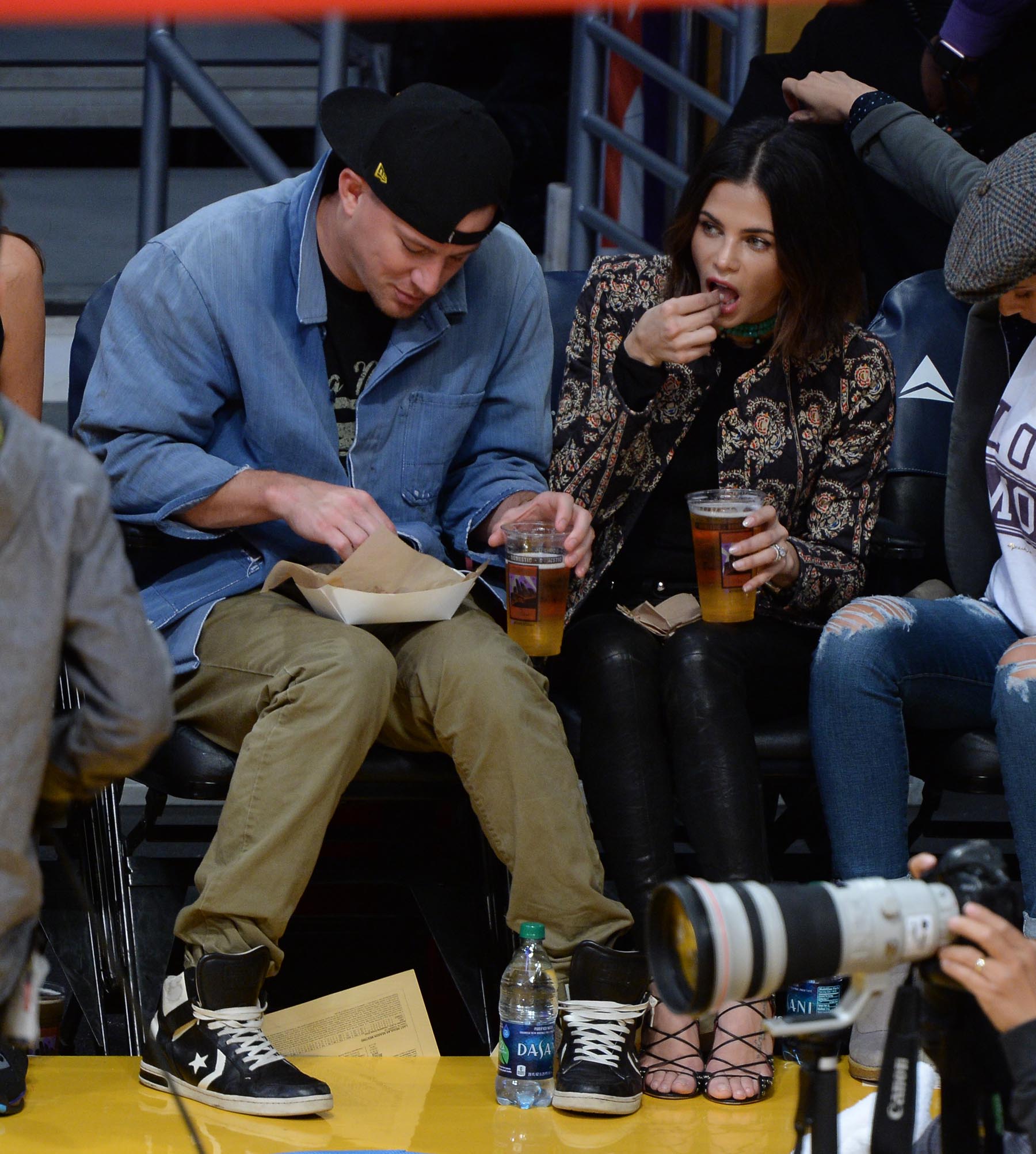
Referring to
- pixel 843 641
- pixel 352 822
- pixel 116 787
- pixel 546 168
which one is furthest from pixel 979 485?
pixel 546 168

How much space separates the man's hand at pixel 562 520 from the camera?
2438mm

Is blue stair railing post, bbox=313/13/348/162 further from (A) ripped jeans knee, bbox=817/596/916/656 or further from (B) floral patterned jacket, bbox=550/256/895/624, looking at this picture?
(A) ripped jeans knee, bbox=817/596/916/656

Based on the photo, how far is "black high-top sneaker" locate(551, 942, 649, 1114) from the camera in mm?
2213

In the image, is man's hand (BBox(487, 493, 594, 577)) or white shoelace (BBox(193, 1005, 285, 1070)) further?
man's hand (BBox(487, 493, 594, 577))

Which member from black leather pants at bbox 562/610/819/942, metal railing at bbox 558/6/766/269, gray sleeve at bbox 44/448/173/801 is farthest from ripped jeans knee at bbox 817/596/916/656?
metal railing at bbox 558/6/766/269

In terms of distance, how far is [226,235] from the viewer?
8.24 feet

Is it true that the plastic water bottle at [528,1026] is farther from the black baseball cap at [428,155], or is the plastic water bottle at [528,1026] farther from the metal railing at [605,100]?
the metal railing at [605,100]

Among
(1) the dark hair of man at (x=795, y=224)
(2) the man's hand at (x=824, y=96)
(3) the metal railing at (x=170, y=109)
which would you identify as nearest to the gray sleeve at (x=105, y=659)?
(1) the dark hair of man at (x=795, y=224)

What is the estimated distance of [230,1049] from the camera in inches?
85.3

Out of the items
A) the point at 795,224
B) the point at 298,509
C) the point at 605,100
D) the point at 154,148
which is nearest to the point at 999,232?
the point at 795,224

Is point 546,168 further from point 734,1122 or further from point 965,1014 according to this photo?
point 965,1014

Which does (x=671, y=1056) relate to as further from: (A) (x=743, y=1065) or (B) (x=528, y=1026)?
(B) (x=528, y=1026)

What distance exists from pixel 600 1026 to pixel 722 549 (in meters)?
0.71

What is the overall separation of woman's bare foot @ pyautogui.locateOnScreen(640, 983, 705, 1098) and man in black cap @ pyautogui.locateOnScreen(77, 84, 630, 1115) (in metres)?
0.15
